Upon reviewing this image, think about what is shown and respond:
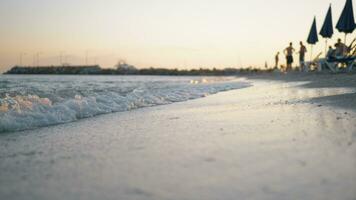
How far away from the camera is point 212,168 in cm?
179

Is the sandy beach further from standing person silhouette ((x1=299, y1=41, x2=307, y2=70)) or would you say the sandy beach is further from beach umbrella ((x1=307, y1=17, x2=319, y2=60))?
beach umbrella ((x1=307, y1=17, x2=319, y2=60))

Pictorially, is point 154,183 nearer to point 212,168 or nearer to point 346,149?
point 212,168

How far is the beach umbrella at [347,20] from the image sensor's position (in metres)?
16.2

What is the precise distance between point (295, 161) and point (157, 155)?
0.87 m

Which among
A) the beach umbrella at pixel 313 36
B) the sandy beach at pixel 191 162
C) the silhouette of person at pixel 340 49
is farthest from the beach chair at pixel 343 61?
the sandy beach at pixel 191 162

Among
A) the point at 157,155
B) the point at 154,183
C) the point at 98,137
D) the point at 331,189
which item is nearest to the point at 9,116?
the point at 98,137

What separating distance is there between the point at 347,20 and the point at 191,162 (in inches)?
683

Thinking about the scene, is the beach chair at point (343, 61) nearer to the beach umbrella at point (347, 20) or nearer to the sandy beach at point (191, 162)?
the beach umbrella at point (347, 20)

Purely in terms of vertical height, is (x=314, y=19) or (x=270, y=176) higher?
(x=314, y=19)

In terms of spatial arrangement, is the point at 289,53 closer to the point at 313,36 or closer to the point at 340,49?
the point at 313,36

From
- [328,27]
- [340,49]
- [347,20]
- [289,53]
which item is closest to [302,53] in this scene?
[289,53]

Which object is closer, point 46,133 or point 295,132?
point 295,132

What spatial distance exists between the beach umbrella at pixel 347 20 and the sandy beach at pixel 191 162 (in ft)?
50.1

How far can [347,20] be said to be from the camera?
53.8 feet
